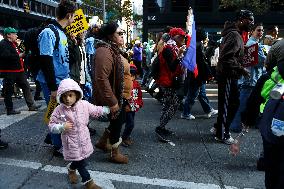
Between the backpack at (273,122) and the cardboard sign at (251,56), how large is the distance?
3.17 m

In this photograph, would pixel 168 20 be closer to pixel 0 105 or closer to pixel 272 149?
pixel 0 105

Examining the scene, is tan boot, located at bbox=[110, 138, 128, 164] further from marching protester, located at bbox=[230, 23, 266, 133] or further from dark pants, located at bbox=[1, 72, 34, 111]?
dark pants, located at bbox=[1, 72, 34, 111]

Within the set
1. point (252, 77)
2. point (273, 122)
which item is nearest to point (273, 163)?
point (273, 122)

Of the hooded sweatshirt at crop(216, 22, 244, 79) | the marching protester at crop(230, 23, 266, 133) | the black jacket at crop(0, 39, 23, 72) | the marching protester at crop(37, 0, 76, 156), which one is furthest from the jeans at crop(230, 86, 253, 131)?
the black jacket at crop(0, 39, 23, 72)

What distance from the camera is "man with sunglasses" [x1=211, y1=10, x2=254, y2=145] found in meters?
5.73

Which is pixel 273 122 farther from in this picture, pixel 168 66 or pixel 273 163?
pixel 168 66

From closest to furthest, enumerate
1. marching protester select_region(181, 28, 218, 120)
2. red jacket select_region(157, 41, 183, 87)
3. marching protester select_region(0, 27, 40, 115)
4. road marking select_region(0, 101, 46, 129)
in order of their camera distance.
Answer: red jacket select_region(157, 41, 183, 87) < road marking select_region(0, 101, 46, 129) < marching protester select_region(181, 28, 218, 120) < marching protester select_region(0, 27, 40, 115)

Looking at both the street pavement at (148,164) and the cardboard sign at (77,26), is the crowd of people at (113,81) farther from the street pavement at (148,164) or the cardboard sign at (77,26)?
the street pavement at (148,164)

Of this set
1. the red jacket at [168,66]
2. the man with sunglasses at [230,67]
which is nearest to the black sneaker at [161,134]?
the red jacket at [168,66]

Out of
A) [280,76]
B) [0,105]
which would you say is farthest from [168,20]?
[280,76]

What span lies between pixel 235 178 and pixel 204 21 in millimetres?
36945

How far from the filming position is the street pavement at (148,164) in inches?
173

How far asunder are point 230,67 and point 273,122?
2.83 metres

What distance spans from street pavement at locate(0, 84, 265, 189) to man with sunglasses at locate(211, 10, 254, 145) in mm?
471
